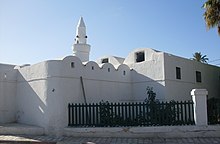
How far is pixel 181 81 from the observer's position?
14648 mm

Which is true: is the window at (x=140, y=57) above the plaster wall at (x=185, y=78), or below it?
above

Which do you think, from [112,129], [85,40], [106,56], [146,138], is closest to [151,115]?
[146,138]

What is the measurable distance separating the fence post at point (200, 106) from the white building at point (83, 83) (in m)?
3.36

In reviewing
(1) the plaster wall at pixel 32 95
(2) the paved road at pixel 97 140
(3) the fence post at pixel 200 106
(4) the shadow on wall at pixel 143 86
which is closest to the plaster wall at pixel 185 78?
(4) the shadow on wall at pixel 143 86

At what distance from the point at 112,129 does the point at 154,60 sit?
5312 mm

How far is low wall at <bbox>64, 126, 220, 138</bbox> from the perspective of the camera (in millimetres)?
9414

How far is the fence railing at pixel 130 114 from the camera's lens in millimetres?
10133

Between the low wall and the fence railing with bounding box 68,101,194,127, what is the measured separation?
1.32 feet

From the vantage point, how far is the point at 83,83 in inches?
471

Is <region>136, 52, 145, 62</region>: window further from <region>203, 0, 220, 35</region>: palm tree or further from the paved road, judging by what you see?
the paved road

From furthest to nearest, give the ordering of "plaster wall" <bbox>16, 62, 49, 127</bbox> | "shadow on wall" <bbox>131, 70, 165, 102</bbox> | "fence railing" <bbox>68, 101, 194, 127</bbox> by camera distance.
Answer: "shadow on wall" <bbox>131, 70, 165, 102</bbox> < "plaster wall" <bbox>16, 62, 49, 127</bbox> < "fence railing" <bbox>68, 101, 194, 127</bbox>

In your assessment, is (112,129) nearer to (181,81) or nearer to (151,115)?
(151,115)

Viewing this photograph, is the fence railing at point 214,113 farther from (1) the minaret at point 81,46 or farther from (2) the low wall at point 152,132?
(1) the minaret at point 81,46

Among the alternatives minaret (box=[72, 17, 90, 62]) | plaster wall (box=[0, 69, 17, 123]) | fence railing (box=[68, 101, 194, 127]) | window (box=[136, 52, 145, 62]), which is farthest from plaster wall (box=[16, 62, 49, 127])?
minaret (box=[72, 17, 90, 62])
